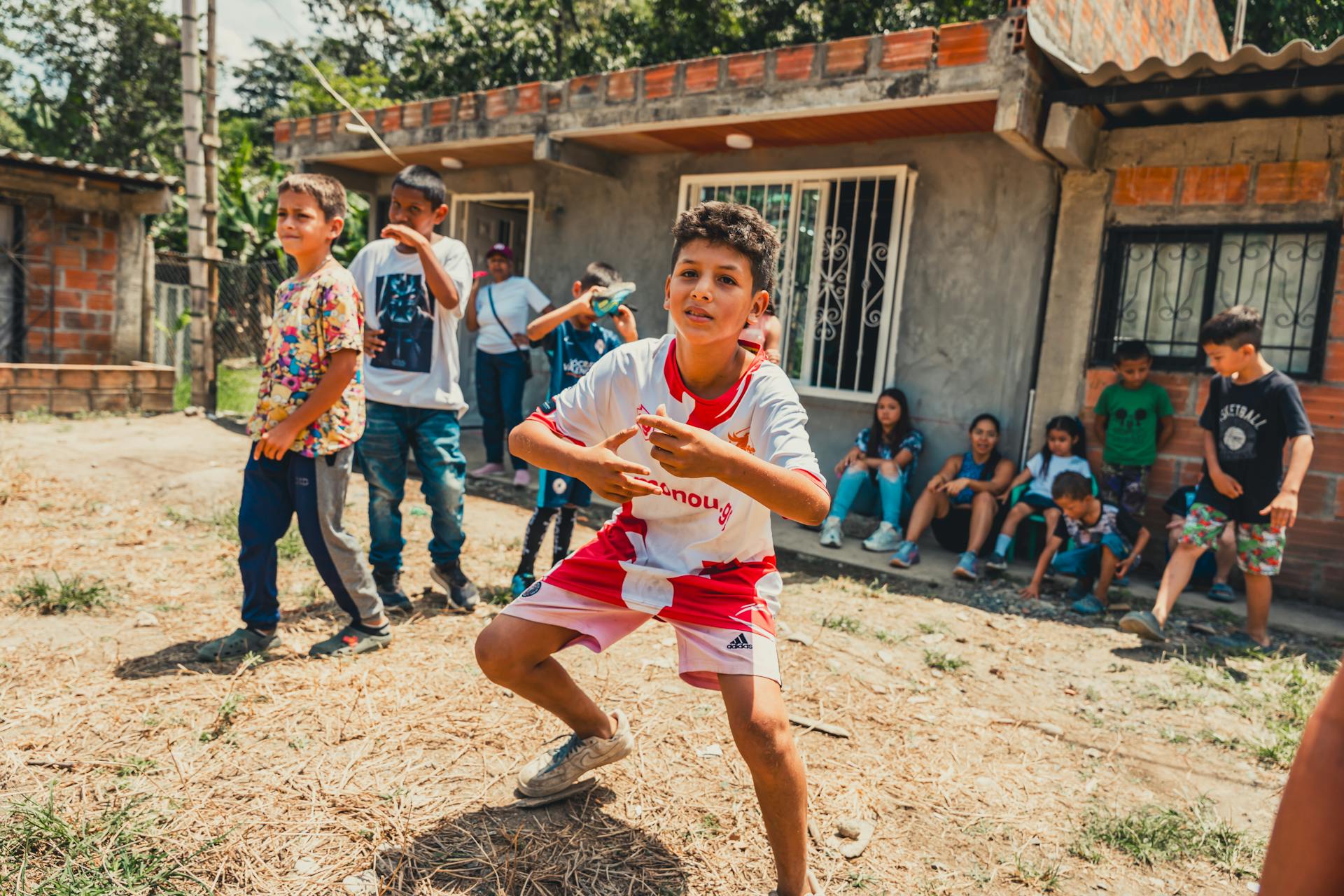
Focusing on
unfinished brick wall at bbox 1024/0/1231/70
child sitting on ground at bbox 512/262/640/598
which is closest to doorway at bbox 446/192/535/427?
child sitting on ground at bbox 512/262/640/598

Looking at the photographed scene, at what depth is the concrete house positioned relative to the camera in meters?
5.36

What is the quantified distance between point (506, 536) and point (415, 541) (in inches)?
22.7

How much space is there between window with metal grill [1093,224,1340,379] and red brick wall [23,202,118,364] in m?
9.81

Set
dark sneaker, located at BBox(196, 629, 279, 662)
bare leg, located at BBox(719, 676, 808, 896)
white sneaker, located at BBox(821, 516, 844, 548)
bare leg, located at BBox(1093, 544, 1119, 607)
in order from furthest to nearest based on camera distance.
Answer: white sneaker, located at BBox(821, 516, 844, 548) → bare leg, located at BBox(1093, 544, 1119, 607) → dark sneaker, located at BBox(196, 629, 279, 662) → bare leg, located at BBox(719, 676, 808, 896)

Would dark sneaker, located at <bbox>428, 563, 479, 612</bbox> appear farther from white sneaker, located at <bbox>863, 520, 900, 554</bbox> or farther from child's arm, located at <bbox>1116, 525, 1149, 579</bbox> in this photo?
child's arm, located at <bbox>1116, 525, 1149, 579</bbox>

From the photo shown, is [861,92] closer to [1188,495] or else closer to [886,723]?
[1188,495]

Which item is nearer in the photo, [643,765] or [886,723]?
[643,765]

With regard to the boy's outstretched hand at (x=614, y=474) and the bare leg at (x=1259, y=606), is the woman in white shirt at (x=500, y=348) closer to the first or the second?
the bare leg at (x=1259, y=606)

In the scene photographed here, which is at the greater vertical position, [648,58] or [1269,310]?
[648,58]

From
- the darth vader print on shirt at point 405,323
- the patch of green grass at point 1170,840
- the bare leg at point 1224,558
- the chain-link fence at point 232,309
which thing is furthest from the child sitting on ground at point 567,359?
the chain-link fence at point 232,309

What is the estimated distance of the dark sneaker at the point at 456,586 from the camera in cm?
416

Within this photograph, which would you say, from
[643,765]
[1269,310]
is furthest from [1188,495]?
[643,765]

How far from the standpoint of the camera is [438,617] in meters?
4.09

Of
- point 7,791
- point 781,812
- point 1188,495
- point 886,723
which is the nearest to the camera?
point 781,812
